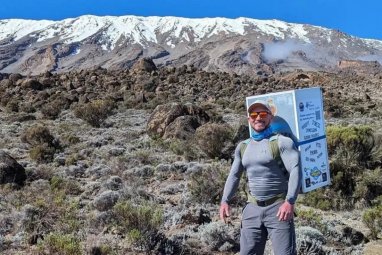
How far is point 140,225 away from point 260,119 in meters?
2.50

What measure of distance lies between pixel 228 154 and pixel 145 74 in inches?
1259

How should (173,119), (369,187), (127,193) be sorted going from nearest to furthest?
1. (127,193)
2. (369,187)
3. (173,119)

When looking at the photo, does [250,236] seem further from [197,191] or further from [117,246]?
[197,191]

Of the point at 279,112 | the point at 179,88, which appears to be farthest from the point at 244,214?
the point at 179,88

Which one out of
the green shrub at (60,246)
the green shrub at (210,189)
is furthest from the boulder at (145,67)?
the green shrub at (60,246)

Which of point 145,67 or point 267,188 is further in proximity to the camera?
point 145,67

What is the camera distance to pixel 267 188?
4.24m

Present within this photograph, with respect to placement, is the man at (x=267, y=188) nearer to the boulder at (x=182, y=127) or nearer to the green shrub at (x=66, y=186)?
the green shrub at (x=66, y=186)

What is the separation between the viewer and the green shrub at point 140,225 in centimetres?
604

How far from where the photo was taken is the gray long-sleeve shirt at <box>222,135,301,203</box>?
409 centimetres

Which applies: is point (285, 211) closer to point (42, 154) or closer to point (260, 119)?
point (260, 119)

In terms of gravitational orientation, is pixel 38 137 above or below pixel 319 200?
above

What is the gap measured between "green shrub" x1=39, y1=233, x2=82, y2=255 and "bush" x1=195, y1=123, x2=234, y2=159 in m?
7.50

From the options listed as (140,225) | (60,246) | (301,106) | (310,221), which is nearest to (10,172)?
(140,225)
